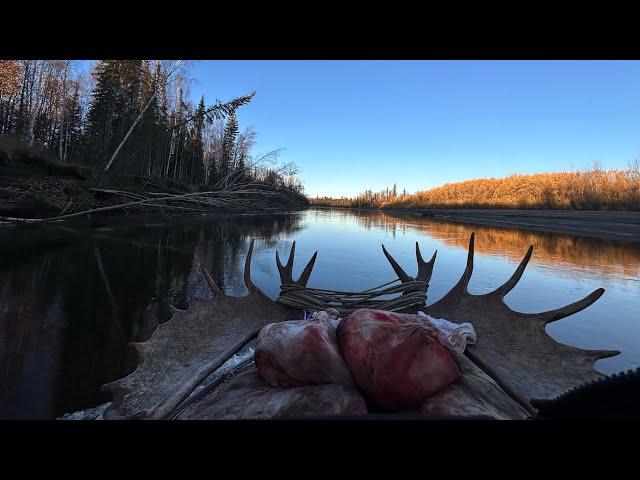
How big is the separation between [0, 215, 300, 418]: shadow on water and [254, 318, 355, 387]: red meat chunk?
190 centimetres

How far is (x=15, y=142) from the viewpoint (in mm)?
17828

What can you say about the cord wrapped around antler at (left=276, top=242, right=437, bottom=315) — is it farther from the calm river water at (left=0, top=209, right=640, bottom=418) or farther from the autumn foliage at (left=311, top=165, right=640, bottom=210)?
the autumn foliage at (left=311, top=165, right=640, bottom=210)

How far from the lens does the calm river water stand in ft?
10.4

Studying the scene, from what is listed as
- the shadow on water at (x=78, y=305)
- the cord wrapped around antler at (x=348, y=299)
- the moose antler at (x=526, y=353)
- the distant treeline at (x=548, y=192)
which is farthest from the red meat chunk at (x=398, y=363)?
the distant treeline at (x=548, y=192)

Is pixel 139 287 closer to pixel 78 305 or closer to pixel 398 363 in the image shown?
pixel 78 305

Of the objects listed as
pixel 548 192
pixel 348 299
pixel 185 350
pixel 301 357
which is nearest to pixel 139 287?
pixel 185 350

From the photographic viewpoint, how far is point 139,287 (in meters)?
6.22

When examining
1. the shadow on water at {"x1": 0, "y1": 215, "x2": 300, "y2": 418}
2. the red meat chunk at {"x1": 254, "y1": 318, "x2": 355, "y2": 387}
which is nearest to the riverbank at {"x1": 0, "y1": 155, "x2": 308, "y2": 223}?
the shadow on water at {"x1": 0, "y1": 215, "x2": 300, "y2": 418}

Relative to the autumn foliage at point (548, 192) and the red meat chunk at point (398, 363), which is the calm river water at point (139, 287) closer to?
the red meat chunk at point (398, 363)

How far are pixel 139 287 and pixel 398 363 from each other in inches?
243

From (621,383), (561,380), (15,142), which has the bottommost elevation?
A: (561,380)
